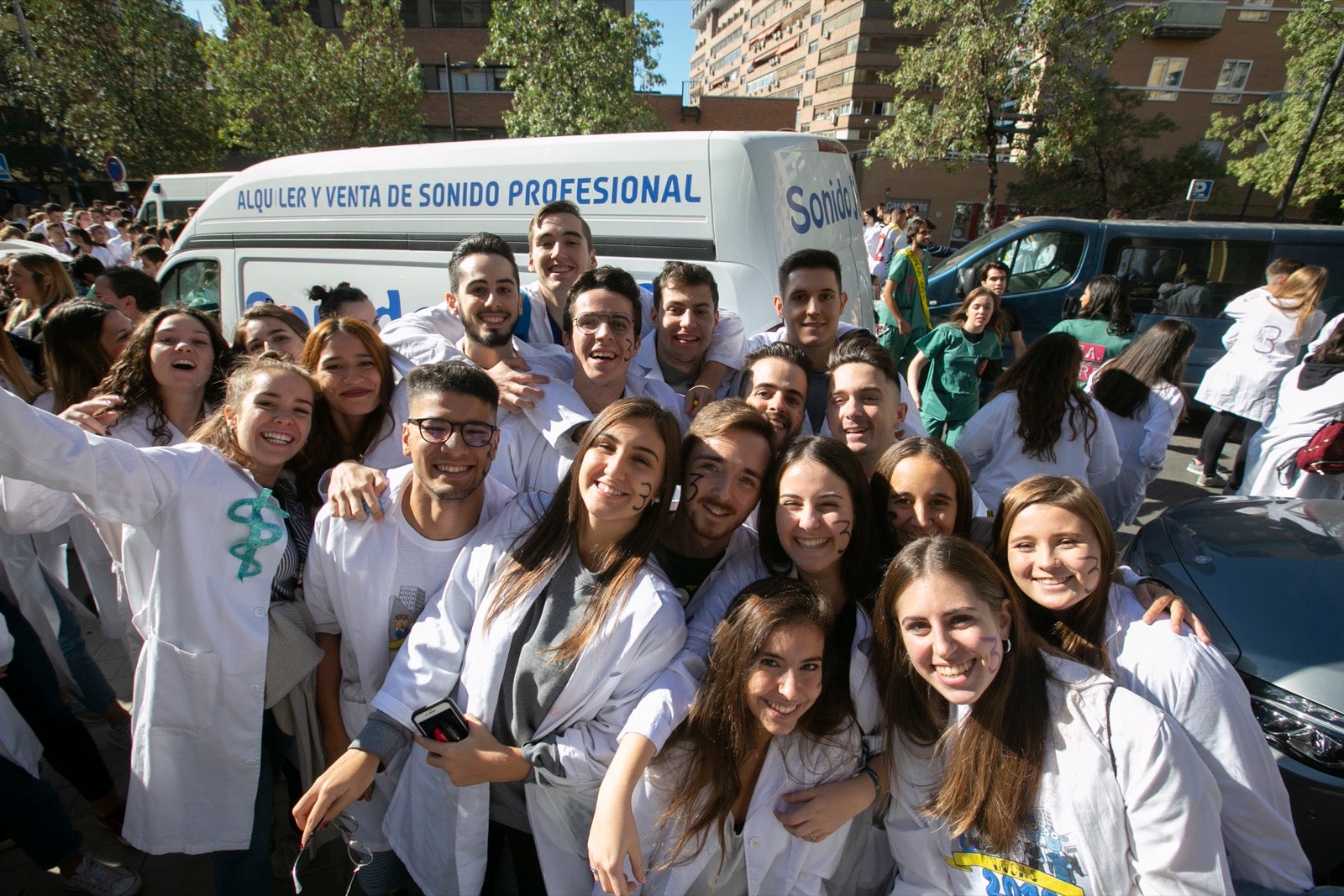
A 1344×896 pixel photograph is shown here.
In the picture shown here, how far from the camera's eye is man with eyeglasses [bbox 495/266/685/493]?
7.95 feet

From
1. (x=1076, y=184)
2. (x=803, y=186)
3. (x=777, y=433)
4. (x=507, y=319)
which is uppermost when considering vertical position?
(x=1076, y=184)

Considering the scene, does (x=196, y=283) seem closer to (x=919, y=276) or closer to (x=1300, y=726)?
(x=919, y=276)

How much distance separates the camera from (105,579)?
273 centimetres

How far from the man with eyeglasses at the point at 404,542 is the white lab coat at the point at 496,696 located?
113 mm

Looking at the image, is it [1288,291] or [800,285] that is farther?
[1288,291]

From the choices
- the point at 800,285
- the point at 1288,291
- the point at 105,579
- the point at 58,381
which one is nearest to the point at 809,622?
the point at 800,285

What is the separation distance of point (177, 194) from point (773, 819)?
46.8 feet

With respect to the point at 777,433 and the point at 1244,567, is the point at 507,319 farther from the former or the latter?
the point at 1244,567

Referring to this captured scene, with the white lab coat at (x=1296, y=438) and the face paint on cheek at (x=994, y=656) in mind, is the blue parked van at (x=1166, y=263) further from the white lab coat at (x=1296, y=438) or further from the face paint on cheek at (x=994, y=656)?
the face paint on cheek at (x=994, y=656)

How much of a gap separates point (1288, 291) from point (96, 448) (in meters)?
7.48

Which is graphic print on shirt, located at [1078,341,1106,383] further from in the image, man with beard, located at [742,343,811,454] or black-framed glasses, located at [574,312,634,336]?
black-framed glasses, located at [574,312,634,336]

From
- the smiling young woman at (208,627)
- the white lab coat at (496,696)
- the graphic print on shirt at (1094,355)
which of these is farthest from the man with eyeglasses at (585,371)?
the graphic print on shirt at (1094,355)

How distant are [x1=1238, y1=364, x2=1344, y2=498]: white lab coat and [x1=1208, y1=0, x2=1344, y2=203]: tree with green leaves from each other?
15.8m

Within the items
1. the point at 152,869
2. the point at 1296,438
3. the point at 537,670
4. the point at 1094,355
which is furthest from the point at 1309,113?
the point at 152,869
